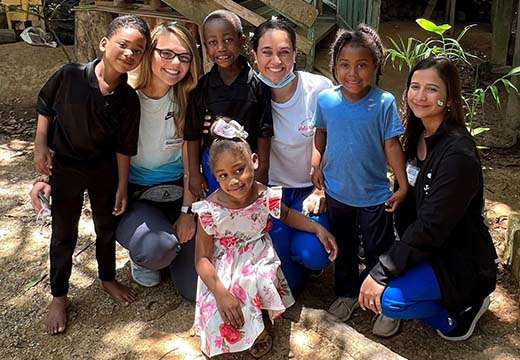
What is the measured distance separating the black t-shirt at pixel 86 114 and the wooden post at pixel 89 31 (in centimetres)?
248

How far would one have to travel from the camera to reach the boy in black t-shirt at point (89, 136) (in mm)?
2609

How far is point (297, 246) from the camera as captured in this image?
2.82m

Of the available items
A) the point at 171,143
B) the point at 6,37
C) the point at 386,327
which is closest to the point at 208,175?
the point at 171,143

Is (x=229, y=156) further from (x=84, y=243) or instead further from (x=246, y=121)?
(x=84, y=243)

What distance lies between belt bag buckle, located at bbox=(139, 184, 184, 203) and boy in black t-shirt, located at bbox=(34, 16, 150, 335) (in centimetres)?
16

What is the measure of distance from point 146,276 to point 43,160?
0.83 meters

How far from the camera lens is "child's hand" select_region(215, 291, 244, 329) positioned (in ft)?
7.61

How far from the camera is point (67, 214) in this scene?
2.76 m

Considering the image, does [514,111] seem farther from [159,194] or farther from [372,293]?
[159,194]

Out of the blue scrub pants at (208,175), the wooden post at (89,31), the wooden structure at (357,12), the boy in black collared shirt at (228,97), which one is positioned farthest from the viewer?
the wooden structure at (357,12)

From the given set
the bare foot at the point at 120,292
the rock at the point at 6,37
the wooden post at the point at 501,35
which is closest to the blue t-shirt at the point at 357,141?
the bare foot at the point at 120,292

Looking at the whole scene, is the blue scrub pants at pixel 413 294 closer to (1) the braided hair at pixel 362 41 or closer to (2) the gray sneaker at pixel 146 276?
(1) the braided hair at pixel 362 41

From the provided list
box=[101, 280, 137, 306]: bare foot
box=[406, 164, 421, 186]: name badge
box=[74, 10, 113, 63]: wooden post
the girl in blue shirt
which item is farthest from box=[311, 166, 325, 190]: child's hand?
box=[74, 10, 113, 63]: wooden post

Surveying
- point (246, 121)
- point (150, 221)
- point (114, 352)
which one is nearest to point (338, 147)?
point (246, 121)
